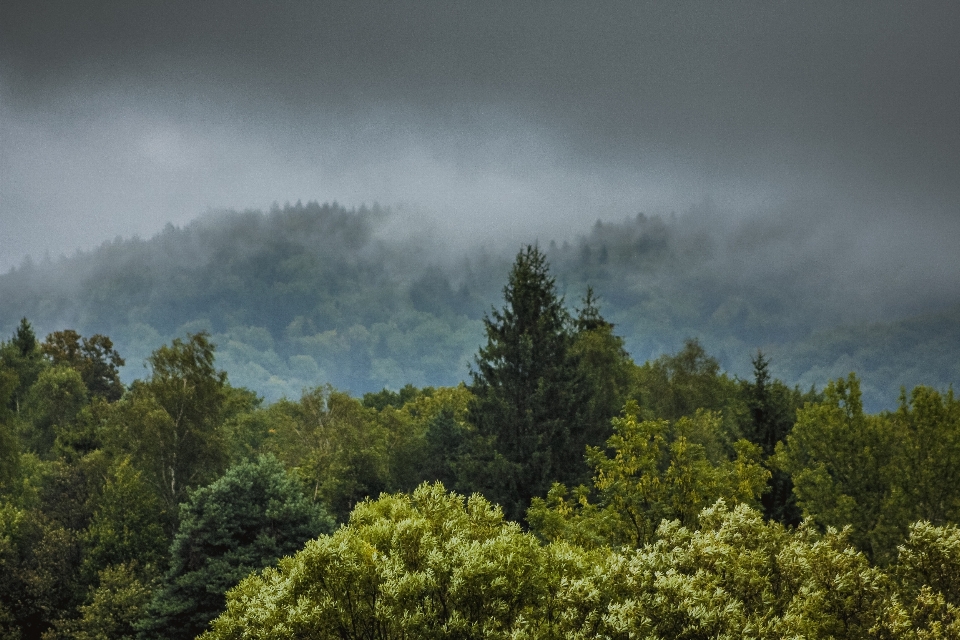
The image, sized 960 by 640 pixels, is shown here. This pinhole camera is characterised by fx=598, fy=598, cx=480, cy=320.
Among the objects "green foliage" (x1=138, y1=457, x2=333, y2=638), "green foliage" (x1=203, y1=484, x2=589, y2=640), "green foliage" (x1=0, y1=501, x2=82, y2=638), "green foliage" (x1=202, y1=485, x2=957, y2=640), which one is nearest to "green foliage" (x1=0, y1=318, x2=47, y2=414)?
"green foliage" (x1=0, y1=501, x2=82, y2=638)

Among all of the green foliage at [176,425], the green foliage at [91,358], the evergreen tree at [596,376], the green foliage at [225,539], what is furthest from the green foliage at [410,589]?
the green foliage at [91,358]

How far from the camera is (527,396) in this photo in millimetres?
33000

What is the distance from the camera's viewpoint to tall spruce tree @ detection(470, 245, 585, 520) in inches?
1214

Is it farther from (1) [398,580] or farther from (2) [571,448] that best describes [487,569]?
(2) [571,448]

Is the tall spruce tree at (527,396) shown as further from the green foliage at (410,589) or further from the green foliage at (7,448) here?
the green foliage at (7,448)

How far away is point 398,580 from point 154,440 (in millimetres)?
32130

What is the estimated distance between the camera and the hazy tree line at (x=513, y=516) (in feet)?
29.9

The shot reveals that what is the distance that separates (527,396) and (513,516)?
6.43 m

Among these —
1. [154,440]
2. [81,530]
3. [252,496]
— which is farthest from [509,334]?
[81,530]

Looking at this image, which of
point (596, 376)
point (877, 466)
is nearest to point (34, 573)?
point (596, 376)

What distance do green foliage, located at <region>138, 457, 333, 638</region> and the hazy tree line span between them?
9cm

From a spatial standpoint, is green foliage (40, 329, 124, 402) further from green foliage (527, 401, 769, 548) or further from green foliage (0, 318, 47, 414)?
green foliage (527, 401, 769, 548)

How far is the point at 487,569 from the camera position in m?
8.98

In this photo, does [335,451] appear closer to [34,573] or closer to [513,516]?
[34,573]
